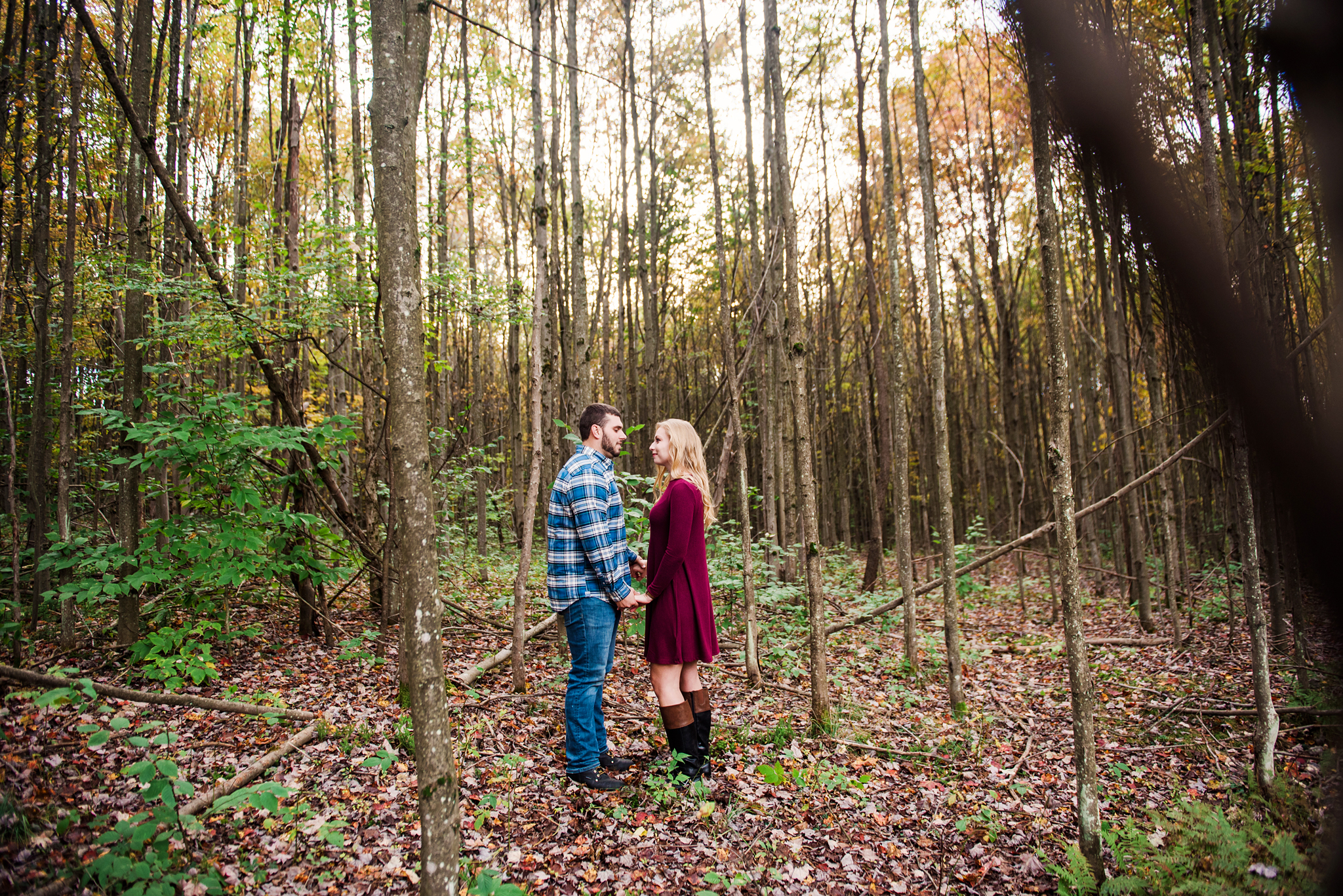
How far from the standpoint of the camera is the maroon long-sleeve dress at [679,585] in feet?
11.5

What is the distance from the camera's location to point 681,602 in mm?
3547

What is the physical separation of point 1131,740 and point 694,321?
1687 cm

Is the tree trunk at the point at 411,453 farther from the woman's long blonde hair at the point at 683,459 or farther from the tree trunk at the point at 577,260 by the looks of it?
the tree trunk at the point at 577,260

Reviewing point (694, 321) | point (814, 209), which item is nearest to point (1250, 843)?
point (814, 209)

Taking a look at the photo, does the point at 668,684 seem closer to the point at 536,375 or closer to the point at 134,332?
the point at 536,375

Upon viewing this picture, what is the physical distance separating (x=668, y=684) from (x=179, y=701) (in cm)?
268

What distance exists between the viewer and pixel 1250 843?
2611 millimetres

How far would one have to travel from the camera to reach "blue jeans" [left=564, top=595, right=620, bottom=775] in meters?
3.34

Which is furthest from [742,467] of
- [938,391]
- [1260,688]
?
[1260,688]

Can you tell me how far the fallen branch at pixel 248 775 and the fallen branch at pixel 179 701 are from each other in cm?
18

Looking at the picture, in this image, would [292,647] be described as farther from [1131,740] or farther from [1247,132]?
[1247,132]

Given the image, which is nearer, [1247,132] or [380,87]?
[380,87]

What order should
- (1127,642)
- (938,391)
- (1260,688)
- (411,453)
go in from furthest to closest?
(1127,642)
(938,391)
(1260,688)
(411,453)

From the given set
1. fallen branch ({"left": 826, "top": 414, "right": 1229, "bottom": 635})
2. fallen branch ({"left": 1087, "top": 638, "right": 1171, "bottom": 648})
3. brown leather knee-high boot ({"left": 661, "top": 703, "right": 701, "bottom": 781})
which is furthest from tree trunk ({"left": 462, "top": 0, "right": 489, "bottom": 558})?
fallen branch ({"left": 1087, "top": 638, "right": 1171, "bottom": 648})
